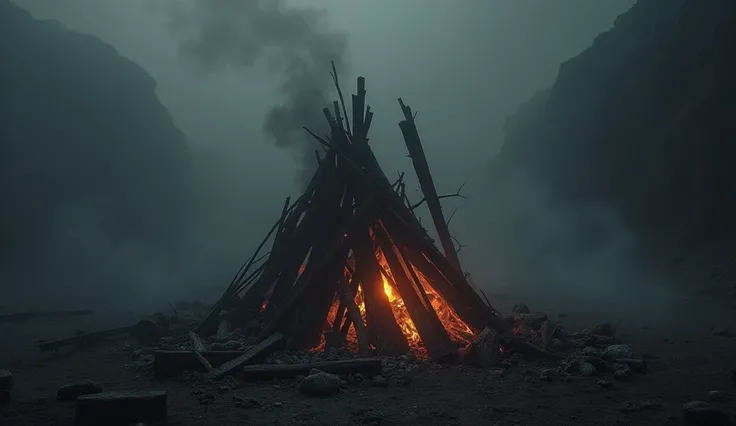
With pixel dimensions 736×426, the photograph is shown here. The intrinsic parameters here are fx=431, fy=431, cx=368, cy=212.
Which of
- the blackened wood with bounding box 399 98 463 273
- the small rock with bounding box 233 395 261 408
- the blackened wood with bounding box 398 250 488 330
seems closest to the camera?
the small rock with bounding box 233 395 261 408

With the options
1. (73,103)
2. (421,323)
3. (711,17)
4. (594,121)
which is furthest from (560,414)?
(73,103)

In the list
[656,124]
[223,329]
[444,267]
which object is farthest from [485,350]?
[656,124]

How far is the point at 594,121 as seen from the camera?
1312 inches

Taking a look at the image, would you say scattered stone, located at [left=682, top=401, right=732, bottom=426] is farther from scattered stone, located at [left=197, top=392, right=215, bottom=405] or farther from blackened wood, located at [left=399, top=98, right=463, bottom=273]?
blackened wood, located at [left=399, top=98, right=463, bottom=273]

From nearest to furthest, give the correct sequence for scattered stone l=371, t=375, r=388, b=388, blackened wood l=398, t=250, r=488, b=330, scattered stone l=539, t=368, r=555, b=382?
scattered stone l=371, t=375, r=388, b=388, scattered stone l=539, t=368, r=555, b=382, blackened wood l=398, t=250, r=488, b=330

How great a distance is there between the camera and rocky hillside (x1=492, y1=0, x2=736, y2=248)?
21516 millimetres

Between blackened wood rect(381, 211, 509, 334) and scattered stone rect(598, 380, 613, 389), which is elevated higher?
blackened wood rect(381, 211, 509, 334)

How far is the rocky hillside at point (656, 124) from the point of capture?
70.6ft

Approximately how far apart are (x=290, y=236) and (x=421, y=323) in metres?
3.73

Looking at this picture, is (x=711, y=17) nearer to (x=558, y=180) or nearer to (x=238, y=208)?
(x=558, y=180)

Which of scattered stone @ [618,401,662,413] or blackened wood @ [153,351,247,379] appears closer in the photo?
scattered stone @ [618,401,662,413]

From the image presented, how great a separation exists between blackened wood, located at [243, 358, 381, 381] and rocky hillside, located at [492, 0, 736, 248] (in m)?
21.2

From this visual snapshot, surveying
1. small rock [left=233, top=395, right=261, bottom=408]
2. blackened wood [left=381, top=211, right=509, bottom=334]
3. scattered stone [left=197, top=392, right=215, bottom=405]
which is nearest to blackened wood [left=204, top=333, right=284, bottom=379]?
scattered stone [left=197, top=392, right=215, bottom=405]

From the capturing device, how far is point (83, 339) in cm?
866
